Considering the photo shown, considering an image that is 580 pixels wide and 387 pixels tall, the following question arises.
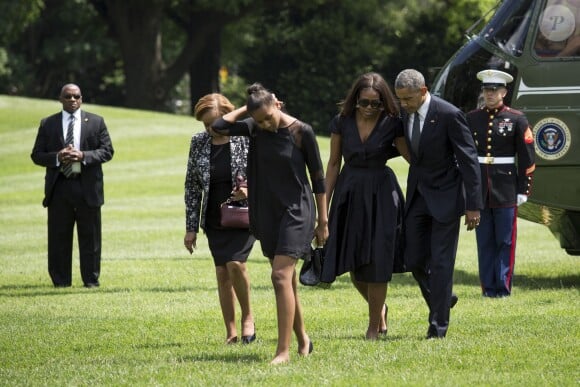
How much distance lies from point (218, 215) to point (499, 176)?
11.6 feet

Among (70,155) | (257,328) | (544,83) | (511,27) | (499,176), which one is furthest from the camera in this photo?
(70,155)

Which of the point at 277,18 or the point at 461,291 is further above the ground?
the point at 277,18

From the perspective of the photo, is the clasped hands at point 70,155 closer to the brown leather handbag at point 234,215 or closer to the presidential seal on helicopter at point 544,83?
the presidential seal on helicopter at point 544,83

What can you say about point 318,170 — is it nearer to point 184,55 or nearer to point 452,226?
point 452,226

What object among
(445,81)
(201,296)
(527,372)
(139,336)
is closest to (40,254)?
(201,296)

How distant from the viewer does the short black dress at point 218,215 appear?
9.37 metres

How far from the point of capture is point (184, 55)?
45.8 m

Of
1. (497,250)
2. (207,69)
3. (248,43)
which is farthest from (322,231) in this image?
(248,43)

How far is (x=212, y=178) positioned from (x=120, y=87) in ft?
158

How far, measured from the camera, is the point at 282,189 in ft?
27.0

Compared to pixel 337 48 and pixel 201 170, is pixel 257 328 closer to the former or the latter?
pixel 201 170

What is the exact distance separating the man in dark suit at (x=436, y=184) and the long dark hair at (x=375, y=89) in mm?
101

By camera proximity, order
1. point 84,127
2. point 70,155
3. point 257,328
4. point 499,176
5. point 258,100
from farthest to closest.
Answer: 1. point 84,127
2. point 70,155
3. point 499,176
4. point 257,328
5. point 258,100

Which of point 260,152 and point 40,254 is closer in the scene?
Result: point 260,152
